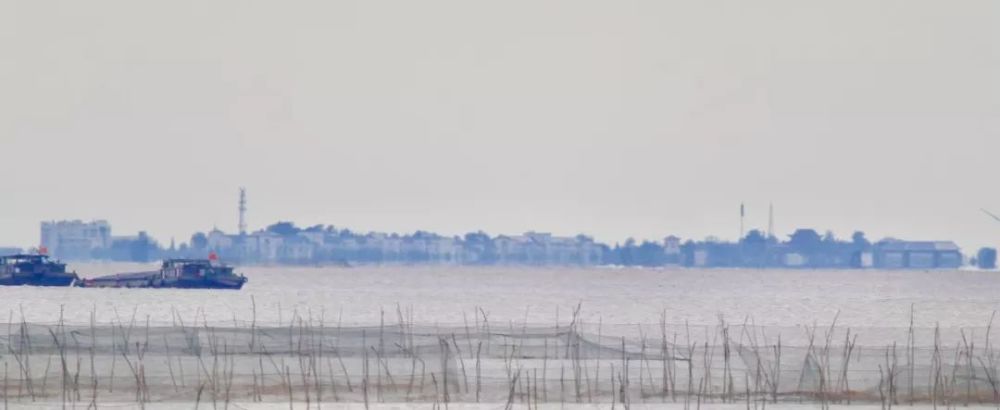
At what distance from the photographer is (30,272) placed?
355ft

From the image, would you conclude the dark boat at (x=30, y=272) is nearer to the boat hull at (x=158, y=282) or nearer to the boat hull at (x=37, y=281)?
the boat hull at (x=37, y=281)

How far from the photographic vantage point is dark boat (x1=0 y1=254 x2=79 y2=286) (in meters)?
107

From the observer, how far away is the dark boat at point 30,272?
10681 cm

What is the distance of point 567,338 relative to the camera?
35.2 metres

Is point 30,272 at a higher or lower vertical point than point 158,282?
higher

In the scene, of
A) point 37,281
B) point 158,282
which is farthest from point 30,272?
point 158,282

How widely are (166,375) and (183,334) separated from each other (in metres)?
6.26

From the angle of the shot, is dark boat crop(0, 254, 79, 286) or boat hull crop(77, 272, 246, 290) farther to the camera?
boat hull crop(77, 272, 246, 290)

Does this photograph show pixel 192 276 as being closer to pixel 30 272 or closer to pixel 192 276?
pixel 192 276

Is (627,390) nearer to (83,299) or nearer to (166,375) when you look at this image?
(166,375)

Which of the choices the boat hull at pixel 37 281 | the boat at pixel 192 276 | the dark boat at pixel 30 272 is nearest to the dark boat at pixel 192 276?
the boat at pixel 192 276

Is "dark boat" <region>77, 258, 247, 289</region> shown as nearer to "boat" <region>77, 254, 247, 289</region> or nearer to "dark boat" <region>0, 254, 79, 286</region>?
"boat" <region>77, 254, 247, 289</region>

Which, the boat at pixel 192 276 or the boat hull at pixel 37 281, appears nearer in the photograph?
the boat hull at pixel 37 281

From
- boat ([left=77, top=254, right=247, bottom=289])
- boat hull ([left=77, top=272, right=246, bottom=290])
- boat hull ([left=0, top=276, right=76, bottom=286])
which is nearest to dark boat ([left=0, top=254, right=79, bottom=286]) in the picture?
boat hull ([left=0, top=276, right=76, bottom=286])
